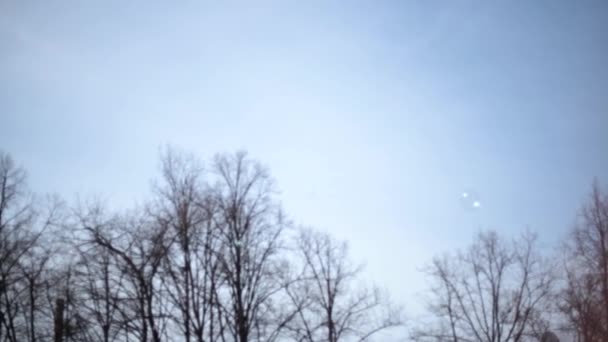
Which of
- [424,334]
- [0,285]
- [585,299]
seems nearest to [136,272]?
[0,285]

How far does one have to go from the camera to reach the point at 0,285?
20.1m

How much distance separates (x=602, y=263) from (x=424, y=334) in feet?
35.4

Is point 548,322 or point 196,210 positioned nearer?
point 196,210

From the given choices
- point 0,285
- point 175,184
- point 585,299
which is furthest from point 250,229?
point 585,299

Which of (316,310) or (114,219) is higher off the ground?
(114,219)

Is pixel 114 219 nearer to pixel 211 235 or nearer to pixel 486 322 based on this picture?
pixel 211 235

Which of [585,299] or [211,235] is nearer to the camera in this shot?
[211,235]

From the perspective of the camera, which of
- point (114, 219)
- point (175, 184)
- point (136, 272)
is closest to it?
point (136, 272)

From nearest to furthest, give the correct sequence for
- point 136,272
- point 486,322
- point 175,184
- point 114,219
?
point 136,272
point 114,219
point 175,184
point 486,322

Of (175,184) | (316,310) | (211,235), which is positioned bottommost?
(316,310)

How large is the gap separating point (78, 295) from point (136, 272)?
415 centimetres

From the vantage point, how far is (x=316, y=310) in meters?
24.9

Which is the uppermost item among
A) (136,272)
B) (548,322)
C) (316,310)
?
(136,272)

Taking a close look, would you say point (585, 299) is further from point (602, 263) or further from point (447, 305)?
point (447, 305)
